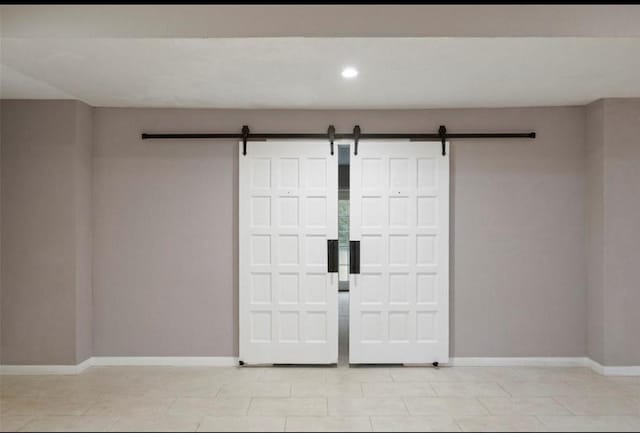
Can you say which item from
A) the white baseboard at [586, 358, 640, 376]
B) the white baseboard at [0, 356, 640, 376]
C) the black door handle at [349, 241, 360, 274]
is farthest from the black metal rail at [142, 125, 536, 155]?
the white baseboard at [586, 358, 640, 376]

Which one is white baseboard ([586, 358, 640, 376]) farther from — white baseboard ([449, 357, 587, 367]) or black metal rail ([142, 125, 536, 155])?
black metal rail ([142, 125, 536, 155])

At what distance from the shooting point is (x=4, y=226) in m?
4.86

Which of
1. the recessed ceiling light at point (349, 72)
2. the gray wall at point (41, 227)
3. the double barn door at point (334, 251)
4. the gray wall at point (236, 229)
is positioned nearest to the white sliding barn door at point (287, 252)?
the double barn door at point (334, 251)

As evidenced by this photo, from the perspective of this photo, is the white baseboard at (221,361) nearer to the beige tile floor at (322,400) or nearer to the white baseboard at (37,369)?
the beige tile floor at (322,400)

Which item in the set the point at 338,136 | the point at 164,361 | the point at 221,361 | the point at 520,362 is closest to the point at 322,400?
the point at 221,361

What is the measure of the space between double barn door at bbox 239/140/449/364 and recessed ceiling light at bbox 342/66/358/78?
1.20 m

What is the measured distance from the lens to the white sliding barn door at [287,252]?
5.12 m

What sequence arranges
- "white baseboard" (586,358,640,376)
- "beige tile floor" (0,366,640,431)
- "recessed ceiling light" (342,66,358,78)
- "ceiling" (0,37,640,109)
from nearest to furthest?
"ceiling" (0,37,640,109), "beige tile floor" (0,366,640,431), "recessed ceiling light" (342,66,358,78), "white baseboard" (586,358,640,376)

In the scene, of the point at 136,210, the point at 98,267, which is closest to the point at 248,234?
the point at 136,210

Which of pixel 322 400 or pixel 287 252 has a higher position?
pixel 287 252

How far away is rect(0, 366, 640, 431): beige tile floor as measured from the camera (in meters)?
3.62

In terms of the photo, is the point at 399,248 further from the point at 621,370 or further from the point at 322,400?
the point at 621,370

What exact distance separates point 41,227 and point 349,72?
3.09 meters

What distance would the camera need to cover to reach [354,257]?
516cm
